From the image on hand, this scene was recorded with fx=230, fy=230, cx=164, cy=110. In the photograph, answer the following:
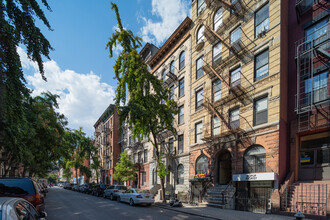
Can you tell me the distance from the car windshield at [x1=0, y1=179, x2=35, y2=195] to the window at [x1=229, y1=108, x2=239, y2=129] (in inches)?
560

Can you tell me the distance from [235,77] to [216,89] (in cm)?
246

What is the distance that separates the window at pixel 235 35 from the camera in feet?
61.8

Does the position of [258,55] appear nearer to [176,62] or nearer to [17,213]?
[176,62]

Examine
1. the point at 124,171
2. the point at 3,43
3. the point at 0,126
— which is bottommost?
the point at 124,171

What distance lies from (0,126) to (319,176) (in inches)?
608

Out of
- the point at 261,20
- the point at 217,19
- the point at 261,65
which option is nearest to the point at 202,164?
the point at 261,65

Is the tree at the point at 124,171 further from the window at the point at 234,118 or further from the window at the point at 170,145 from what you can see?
the window at the point at 234,118

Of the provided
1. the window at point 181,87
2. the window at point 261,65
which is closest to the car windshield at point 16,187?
the window at point 261,65

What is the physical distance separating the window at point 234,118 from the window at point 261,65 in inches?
119

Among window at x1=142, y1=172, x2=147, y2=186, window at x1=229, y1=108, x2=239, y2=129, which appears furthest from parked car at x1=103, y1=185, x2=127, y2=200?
window at x1=229, y1=108, x2=239, y2=129

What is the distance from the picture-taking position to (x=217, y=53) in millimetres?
21250

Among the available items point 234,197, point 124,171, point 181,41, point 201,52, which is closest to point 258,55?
point 201,52

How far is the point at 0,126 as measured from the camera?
723 cm

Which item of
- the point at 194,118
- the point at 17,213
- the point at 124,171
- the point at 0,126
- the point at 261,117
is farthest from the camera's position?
the point at 124,171
